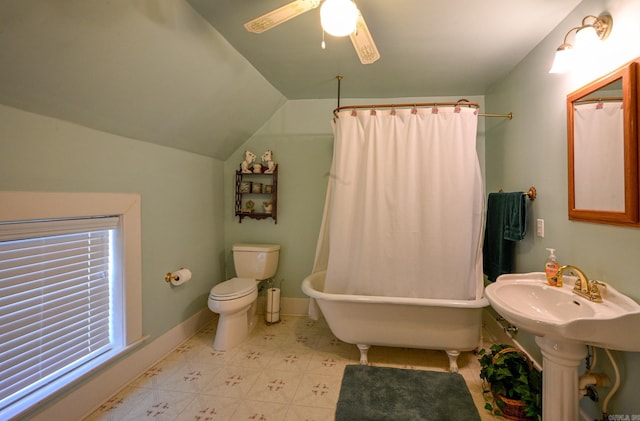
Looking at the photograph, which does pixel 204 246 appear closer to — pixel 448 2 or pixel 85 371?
pixel 85 371

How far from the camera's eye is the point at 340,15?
1152 millimetres

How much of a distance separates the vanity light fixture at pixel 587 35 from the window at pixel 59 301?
2781 mm

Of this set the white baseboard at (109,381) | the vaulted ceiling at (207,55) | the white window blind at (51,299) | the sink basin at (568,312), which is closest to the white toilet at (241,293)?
the white baseboard at (109,381)

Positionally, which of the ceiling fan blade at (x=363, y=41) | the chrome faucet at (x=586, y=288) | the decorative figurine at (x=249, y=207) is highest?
the ceiling fan blade at (x=363, y=41)

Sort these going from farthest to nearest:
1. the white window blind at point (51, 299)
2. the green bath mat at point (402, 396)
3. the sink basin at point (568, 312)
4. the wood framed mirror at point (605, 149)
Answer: the green bath mat at point (402, 396) → the white window blind at point (51, 299) → the wood framed mirror at point (605, 149) → the sink basin at point (568, 312)

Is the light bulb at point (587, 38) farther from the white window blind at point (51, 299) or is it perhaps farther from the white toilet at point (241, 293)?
Answer: the white window blind at point (51, 299)

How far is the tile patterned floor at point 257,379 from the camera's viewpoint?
1.67 meters

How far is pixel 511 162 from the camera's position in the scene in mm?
2270

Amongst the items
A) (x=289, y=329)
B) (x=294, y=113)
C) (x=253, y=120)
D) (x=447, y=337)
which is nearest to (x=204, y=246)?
(x=289, y=329)

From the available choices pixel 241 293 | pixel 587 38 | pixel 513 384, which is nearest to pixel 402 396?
pixel 513 384

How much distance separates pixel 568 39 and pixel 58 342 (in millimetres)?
3385

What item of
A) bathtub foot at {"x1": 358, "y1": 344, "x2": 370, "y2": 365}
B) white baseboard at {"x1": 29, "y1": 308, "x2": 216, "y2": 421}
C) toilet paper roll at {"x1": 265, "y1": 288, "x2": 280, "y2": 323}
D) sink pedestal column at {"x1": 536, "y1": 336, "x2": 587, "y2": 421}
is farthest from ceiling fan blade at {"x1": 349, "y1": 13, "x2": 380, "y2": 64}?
white baseboard at {"x1": 29, "y1": 308, "x2": 216, "y2": 421}

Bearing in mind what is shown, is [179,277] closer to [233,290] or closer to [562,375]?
[233,290]

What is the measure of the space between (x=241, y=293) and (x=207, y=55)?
71.0 inches
